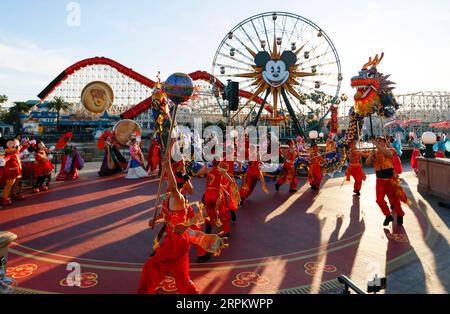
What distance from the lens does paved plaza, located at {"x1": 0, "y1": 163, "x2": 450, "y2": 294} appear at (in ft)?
13.2

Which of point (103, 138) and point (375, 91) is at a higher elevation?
point (375, 91)

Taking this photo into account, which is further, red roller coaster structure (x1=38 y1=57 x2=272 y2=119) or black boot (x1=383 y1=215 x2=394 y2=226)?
red roller coaster structure (x1=38 y1=57 x2=272 y2=119)

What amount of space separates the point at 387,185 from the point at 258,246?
3145 millimetres

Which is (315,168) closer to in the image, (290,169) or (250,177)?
(290,169)

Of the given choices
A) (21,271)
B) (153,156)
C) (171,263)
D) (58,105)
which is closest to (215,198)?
(171,263)

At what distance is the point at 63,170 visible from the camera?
12.1m

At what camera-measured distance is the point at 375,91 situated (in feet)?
30.1

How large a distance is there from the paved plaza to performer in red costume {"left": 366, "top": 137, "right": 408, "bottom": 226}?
345 millimetres

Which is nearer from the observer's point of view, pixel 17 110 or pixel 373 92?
pixel 373 92

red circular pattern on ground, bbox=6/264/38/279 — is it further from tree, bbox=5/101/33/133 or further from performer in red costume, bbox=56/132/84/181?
tree, bbox=5/101/33/133

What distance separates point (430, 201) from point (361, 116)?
3.11m

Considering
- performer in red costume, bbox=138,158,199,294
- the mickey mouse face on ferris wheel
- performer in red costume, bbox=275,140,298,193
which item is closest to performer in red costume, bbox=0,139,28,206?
performer in red costume, bbox=138,158,199,294

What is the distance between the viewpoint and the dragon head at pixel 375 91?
916cm
